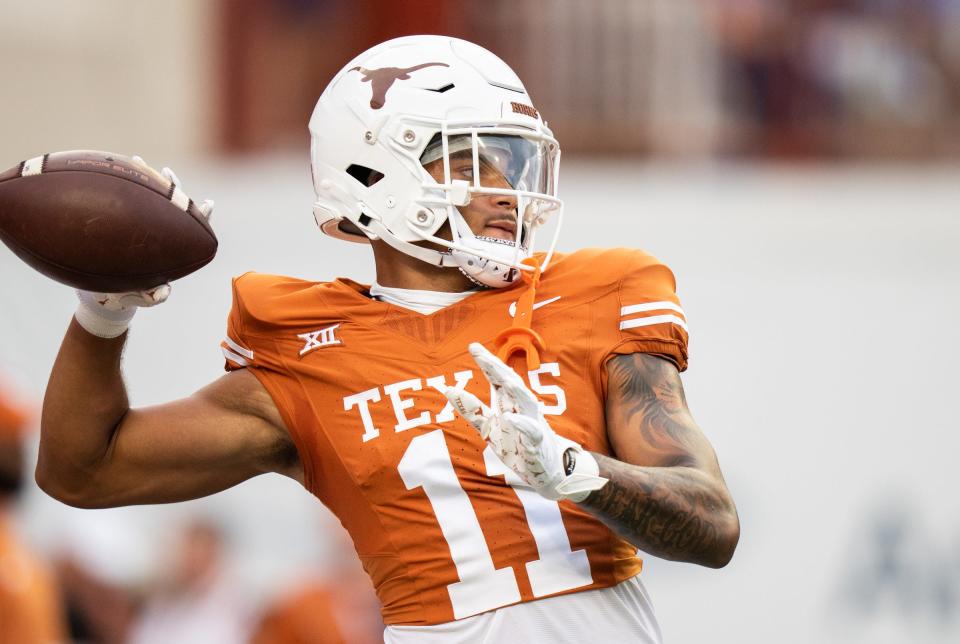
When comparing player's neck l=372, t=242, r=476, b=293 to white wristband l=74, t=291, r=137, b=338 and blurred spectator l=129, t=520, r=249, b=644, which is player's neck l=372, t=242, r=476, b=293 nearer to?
white wristband l=74, t=291, r=137, b=338

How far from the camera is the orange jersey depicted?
9.03 feet

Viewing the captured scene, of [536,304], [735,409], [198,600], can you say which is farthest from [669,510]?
[198,600]

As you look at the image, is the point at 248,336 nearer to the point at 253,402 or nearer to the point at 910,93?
the point at 253,402

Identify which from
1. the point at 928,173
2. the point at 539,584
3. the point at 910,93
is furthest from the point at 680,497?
the point at 910,93

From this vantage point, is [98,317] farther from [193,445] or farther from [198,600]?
[198,600]

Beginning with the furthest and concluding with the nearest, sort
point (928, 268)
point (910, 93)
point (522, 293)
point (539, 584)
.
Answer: point (910, 93), point (928, 268), point (522, 293), point (539, 584)

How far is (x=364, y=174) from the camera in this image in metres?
3.11

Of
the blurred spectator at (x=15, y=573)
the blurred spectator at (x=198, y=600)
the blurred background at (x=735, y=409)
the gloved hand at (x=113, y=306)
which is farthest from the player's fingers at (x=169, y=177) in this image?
the blurred spectator at (x=198, y=600)

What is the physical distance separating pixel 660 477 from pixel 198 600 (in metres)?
4.11

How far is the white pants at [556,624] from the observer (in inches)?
106

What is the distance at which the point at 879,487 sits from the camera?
19.9 ft

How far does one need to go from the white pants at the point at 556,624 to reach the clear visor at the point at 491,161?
0.77 m

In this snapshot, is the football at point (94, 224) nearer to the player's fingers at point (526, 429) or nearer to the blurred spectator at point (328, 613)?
the player's fingers at point (526, 429)

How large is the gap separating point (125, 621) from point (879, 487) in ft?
9.76
